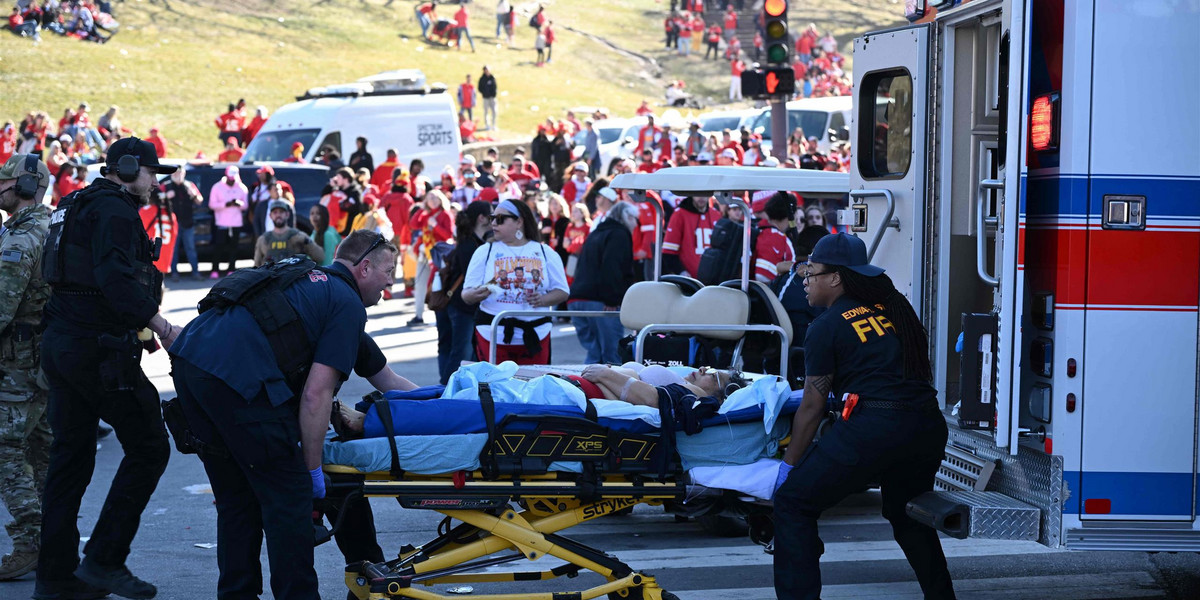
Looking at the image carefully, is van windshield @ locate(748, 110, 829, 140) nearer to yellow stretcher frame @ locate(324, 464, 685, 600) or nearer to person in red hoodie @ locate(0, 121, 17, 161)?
person in red hoodie @ locate(0, 121, 17, 161)

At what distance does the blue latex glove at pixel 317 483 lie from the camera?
17.5ft

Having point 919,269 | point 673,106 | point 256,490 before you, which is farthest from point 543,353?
point 673,106

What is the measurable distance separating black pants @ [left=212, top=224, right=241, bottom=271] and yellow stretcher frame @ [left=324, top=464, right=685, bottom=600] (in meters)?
16.9

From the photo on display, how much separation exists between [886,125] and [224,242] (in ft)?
53.4

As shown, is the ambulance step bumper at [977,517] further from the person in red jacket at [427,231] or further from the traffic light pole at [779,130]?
the person in red jacket at [427,231]

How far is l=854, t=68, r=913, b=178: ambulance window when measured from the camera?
7.41 m

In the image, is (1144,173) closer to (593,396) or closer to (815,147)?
(593,396)

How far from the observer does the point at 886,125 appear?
7.63 metres

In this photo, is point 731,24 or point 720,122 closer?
point 720,122

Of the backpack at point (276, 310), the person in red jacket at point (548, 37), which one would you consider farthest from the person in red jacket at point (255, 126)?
the backpack at point (276, 310)

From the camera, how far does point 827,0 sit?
6172 centimetres

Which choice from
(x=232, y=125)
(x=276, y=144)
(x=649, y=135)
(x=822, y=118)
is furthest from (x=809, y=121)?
(x=232, y=125)

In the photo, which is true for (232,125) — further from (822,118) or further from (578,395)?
(578,395)

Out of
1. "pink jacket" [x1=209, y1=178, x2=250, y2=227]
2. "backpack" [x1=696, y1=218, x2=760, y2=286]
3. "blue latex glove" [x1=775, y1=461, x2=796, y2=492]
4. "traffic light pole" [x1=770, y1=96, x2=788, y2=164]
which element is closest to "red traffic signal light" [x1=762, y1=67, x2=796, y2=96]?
"traffic light pole" [x1=770, y1=96, x2=788, y2=164]
